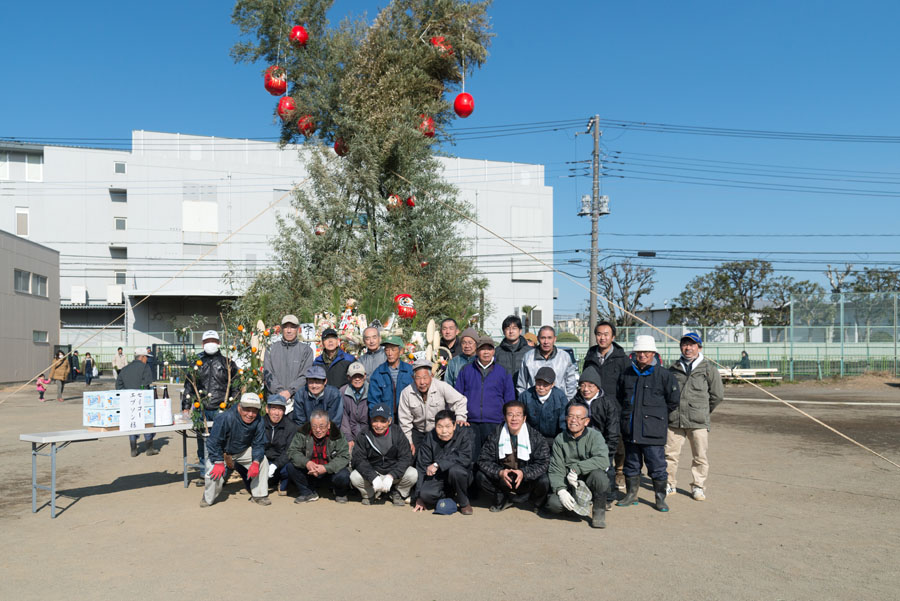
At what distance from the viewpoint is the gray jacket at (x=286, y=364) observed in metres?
7.59

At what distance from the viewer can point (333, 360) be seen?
7.76 m

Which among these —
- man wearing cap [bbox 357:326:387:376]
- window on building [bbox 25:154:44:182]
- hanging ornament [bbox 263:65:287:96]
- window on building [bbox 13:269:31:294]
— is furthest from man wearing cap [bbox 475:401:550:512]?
window on building [bbox 25:154:44:182]

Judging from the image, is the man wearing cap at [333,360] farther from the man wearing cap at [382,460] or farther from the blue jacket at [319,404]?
the man wearing cap at [382,460]

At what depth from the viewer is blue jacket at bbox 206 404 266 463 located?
22.0ft

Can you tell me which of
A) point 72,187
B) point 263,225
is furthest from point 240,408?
point 72,187

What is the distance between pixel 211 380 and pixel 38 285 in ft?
82.1

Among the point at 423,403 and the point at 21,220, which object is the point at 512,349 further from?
the point at 21,220

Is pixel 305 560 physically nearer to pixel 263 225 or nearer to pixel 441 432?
pixel 441 432

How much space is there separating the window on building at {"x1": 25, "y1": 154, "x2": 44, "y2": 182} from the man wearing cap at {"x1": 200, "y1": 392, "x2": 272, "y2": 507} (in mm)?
44031

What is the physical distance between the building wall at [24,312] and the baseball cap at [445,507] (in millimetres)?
24543

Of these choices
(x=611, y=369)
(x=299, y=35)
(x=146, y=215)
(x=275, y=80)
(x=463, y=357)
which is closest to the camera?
(x=611, y=369)

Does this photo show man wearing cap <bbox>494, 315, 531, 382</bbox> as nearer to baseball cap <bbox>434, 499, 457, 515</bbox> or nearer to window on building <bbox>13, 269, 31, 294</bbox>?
baseball cap <bbox>434, 499, 457, 515</bbox>

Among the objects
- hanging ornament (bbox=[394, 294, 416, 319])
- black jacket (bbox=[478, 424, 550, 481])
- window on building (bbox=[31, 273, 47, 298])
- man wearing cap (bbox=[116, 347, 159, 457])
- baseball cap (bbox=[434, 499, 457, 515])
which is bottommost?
baseball cap (bbox=[434, 499, 457, 515])

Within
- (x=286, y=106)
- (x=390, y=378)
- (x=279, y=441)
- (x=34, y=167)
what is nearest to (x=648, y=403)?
(x=390, y=378)
